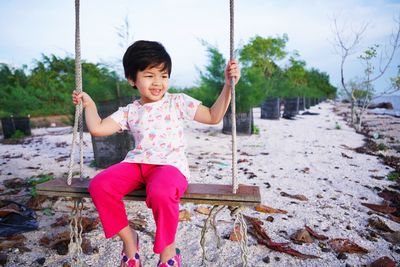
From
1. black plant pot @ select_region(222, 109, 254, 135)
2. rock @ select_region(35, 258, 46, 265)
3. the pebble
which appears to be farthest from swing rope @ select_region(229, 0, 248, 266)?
black plant pot @ select_region(222, 109, 254, 135)

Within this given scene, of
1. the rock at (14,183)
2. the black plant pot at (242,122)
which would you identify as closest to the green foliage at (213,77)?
the black plant pot at (242,122)

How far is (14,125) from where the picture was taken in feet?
28.0

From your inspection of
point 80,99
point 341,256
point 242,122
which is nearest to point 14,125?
point 242,122

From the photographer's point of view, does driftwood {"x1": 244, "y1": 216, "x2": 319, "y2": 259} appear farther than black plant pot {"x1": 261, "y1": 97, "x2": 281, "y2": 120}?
No

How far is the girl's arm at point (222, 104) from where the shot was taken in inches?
69.0

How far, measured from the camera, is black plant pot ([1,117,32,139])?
841 cm

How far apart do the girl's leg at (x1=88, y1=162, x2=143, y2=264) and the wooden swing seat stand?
7cm

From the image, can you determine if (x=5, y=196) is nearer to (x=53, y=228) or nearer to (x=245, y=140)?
(x=53, y=228)

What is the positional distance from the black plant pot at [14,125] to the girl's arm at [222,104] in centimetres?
854

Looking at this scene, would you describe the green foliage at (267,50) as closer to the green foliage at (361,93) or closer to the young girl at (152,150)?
the green foliage at (361,93)

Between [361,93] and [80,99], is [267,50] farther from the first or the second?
[80,99]

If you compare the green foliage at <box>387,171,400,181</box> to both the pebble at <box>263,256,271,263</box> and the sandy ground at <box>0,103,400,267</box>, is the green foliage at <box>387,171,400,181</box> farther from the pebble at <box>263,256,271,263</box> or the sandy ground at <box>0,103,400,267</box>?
the pebble at <box>263,256,271,263</box>

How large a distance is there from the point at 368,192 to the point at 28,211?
378 cm

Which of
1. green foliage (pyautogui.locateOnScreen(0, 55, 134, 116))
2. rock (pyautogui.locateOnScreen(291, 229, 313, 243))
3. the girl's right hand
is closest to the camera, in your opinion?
the girl's right hand
